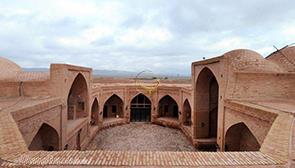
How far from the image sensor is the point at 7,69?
15.8m

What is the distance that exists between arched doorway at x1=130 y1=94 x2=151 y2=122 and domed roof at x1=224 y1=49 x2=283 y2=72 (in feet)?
40.4

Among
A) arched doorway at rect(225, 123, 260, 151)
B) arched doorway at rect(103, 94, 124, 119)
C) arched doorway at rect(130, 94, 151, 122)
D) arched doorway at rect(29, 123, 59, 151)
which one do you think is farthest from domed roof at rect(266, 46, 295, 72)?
arched doorway at rect(103, 94, 124, 119)

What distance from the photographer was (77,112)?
17.1 meters

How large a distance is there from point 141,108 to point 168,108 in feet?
9.44

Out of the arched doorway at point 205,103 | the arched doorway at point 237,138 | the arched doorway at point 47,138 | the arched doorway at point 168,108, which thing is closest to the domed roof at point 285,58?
the arched doorway at point 205,103

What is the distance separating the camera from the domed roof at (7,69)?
1473 cm

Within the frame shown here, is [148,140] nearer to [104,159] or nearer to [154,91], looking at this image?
[154,91]

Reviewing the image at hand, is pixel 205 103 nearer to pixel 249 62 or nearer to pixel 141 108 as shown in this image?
pixel 249 62

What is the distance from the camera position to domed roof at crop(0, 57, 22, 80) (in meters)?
14.7

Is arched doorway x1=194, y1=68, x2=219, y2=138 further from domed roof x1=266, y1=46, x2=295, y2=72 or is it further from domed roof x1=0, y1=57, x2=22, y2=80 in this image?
domed roof x1=0, y1=57, x2=22, y2=80

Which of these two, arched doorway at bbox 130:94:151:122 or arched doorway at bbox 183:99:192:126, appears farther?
arched doorway at bbox 130:94:151:122

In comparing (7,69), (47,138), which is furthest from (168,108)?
(47,138)

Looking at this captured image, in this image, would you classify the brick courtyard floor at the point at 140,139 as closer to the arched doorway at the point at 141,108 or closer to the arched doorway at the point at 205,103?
the arched doorway at the point at 205,103

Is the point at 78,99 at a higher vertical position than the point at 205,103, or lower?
higher
